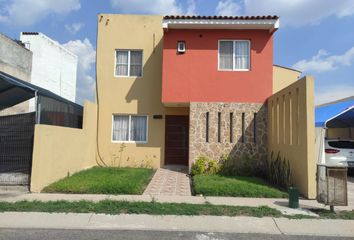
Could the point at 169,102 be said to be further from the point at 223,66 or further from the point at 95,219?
the point at 95,219

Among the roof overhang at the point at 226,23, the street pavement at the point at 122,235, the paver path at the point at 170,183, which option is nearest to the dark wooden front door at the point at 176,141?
the paver path at the point at 170,183

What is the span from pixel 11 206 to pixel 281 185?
8447 mm

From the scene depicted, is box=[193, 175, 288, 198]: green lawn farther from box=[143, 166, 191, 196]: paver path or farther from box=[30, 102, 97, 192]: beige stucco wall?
box=[30, 102, 97, 192]: beige stucco wall

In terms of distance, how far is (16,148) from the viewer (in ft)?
35.0

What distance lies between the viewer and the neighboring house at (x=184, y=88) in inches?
581

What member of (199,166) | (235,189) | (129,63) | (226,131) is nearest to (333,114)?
(226,131)

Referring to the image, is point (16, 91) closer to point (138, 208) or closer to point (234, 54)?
point (138, 208)

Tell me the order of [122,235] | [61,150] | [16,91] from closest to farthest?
[122,235]
[61,150]
[16,91]

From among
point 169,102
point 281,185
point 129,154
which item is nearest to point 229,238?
point 281,185

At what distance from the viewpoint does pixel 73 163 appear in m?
13.4

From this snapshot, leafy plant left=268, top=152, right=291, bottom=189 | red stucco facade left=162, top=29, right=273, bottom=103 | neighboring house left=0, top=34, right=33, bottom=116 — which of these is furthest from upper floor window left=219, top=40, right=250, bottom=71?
neighboring house left=0, top=34, right=33, bottom=116

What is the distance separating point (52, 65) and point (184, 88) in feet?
43.1

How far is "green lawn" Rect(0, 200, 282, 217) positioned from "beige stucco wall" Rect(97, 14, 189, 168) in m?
7.61

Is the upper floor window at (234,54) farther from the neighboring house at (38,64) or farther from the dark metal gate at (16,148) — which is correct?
the neighboring house at (38,64)
